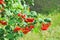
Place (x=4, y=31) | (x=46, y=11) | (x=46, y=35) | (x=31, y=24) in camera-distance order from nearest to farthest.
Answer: (x=4, y=31)
(x=31, y=24)
(x=46, y=35)
(x=46, y=11)

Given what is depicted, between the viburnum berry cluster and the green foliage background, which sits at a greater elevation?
the viburnum berry cluster

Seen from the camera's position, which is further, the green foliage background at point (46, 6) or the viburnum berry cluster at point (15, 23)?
the green foliage background at point (46, 6)

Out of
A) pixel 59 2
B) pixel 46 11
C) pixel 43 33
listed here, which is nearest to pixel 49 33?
pixel 43 33

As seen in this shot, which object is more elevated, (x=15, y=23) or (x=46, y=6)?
(x=15, y=23)

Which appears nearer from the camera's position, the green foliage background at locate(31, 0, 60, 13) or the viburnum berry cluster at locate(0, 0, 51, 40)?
the viburnum berry cluster at locate(0, 0, 51, 40)

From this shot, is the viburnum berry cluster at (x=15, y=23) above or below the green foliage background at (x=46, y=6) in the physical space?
above

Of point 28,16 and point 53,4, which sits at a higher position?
point 28,16

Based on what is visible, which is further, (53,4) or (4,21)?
(53,4)

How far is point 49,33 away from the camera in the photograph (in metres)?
5.62

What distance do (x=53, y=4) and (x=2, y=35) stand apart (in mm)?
5131

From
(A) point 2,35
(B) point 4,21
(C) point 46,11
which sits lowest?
(C) point 46,11

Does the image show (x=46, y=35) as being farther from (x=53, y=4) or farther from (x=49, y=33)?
(x=53, y=4)

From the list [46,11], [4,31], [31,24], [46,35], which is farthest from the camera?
[46,11]

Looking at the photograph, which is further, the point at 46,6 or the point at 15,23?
the point at 46,6
